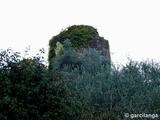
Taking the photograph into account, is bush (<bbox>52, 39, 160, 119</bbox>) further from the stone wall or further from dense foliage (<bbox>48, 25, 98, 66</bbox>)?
dense foliage (<bbox>48, 25, 98, 66</bbox>)

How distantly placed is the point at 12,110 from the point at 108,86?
4661mm

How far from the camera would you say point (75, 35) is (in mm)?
14750

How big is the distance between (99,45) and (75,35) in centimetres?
170

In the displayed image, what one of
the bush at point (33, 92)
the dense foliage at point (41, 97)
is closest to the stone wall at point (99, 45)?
the dense foliage at point (41, 97)

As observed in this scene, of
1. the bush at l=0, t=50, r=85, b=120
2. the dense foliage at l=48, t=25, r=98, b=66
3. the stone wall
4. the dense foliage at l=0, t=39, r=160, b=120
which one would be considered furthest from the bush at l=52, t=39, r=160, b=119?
the dense foliage at l=48, t=25, r=98, b=66

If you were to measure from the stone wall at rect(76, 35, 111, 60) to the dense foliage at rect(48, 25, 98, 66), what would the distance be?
265 millimetres

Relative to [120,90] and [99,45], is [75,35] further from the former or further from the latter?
[120,90]

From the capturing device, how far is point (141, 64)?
32.4 feet

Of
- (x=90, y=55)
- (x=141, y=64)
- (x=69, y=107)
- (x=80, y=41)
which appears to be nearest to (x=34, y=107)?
(x=69, y=107)

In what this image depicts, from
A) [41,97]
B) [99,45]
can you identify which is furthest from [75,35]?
[41,97]

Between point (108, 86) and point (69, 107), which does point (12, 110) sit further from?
point (108, 86)

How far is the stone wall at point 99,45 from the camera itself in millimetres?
14141

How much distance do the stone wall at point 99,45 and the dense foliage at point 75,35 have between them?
265mm

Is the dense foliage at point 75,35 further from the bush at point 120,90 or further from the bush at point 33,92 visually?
the bush at point 33,92
